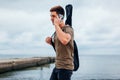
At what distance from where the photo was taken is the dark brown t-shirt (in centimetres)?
555

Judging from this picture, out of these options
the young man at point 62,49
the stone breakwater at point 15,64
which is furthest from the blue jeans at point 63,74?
the stone breakwater at point 15,64

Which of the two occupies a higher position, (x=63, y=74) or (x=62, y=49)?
(x=62, y=49)

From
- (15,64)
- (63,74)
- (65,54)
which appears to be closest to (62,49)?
(65,54)

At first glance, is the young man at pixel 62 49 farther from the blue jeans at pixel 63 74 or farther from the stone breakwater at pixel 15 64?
the stone breakwater at pixel 15 64

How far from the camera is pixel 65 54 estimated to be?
557cm

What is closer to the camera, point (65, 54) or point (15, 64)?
point (65, 54)

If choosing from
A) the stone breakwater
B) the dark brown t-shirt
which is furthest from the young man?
the stone breakwater

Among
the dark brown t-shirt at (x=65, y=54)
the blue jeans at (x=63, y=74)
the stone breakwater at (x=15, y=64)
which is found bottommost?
the stone breakwater at (x=15, y=64)

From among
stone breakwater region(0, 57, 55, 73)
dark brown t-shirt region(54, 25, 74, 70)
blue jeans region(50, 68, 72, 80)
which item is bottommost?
stone breakwater region(0, 57, 55, 73)

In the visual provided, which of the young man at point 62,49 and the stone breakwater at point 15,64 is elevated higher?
the young man at point 62,49

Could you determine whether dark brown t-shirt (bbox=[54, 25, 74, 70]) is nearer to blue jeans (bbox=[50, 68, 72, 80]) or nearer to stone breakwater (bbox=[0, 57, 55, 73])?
blue jeans (bbox=[50, 68, 72, 80])

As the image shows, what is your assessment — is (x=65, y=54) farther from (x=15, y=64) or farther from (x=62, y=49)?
(x=15, y=64)

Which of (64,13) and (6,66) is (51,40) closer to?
(64,13)

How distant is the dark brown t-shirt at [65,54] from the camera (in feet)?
18.2
